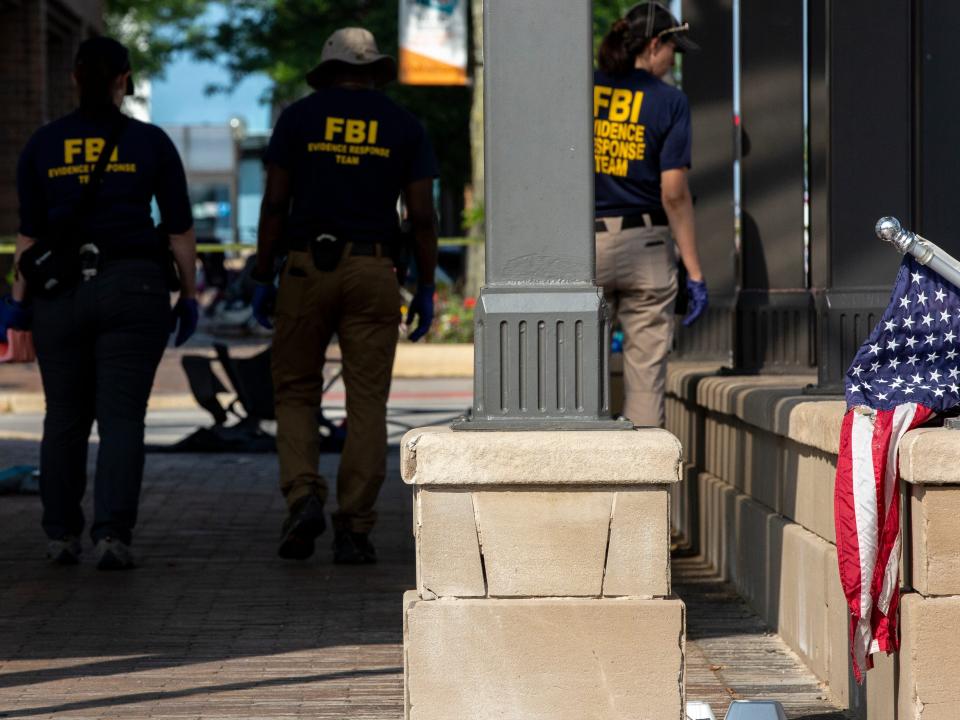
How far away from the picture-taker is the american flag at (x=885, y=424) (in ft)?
14.0

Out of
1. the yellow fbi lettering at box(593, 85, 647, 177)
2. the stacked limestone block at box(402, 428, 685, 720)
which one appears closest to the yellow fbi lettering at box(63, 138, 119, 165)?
the yellow fbi lettering at box(593, 85, 647, 177)

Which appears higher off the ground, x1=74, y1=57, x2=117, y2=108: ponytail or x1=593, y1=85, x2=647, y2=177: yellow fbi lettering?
x1=74, y1=57, x2=117, y2=108: ponytail

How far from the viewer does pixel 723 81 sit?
27.8 ft

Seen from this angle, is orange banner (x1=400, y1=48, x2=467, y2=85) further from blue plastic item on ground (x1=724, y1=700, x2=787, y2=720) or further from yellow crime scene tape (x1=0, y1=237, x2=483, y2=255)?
blue plastic item on ground (x1=724, y1=700, x2=787, y2=720)

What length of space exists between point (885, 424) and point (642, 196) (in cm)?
307

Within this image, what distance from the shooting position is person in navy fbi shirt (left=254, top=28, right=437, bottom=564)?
7.21 metres

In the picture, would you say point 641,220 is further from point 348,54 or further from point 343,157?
point 348,54

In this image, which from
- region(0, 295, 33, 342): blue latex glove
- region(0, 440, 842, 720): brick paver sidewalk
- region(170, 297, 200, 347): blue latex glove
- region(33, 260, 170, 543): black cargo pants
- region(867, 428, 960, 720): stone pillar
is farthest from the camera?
region(170, 297, 200, 347): blue latex glove

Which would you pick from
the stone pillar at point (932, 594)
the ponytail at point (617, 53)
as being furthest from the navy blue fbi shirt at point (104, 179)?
the stone pillar at point (932, 594)

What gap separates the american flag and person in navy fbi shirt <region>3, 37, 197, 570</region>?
347 cm

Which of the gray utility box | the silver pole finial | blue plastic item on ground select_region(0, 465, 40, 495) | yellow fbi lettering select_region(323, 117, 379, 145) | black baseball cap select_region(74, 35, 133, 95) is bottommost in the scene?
blue plastic item on ground select_region(0, 465, 40, 495)

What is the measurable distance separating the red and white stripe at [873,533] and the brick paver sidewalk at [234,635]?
61cm

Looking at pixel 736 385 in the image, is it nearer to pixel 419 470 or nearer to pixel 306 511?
pixel 306 511

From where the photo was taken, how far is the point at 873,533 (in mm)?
4266
